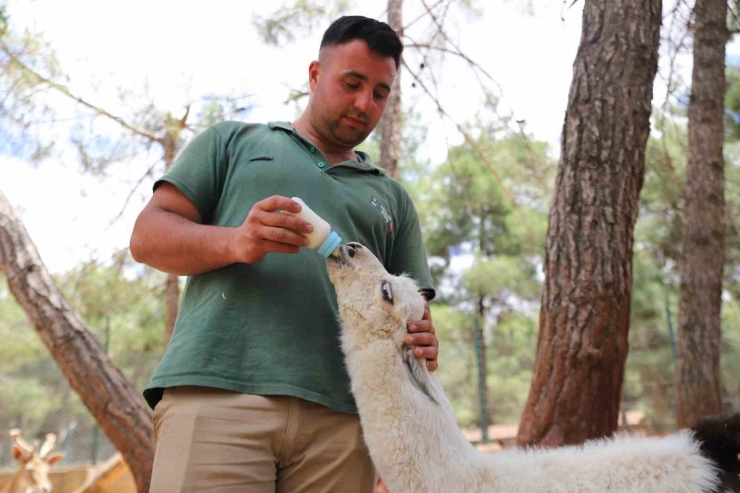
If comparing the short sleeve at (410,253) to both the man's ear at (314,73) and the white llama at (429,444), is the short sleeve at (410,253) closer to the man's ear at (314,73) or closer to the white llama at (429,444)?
the white llama at (429,444)

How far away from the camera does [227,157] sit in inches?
92.0

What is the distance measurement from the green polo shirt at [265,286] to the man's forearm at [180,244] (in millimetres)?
119

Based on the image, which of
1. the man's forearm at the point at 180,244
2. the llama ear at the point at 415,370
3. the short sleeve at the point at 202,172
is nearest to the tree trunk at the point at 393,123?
the short sleeve at the point at 202,172

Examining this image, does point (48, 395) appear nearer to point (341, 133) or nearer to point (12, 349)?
point (12, 349)

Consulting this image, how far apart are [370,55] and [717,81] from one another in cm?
813

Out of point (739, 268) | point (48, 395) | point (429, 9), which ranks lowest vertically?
point (48, 395)

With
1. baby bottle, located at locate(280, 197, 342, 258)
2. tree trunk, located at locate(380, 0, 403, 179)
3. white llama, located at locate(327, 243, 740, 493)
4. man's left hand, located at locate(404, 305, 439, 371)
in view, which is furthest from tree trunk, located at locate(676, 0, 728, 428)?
baby bottle, located at locate(280, 197, 342, 258)

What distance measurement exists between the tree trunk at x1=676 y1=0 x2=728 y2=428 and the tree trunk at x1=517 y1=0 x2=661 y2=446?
481cm

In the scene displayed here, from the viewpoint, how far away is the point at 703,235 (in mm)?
8680

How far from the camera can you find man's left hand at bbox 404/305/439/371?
2.22m

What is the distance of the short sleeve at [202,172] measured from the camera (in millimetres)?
2182

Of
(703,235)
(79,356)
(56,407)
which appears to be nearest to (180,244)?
(79,356)

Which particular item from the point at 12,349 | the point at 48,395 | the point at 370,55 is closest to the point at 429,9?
the point at 370,55

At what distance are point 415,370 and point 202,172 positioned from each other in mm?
976
